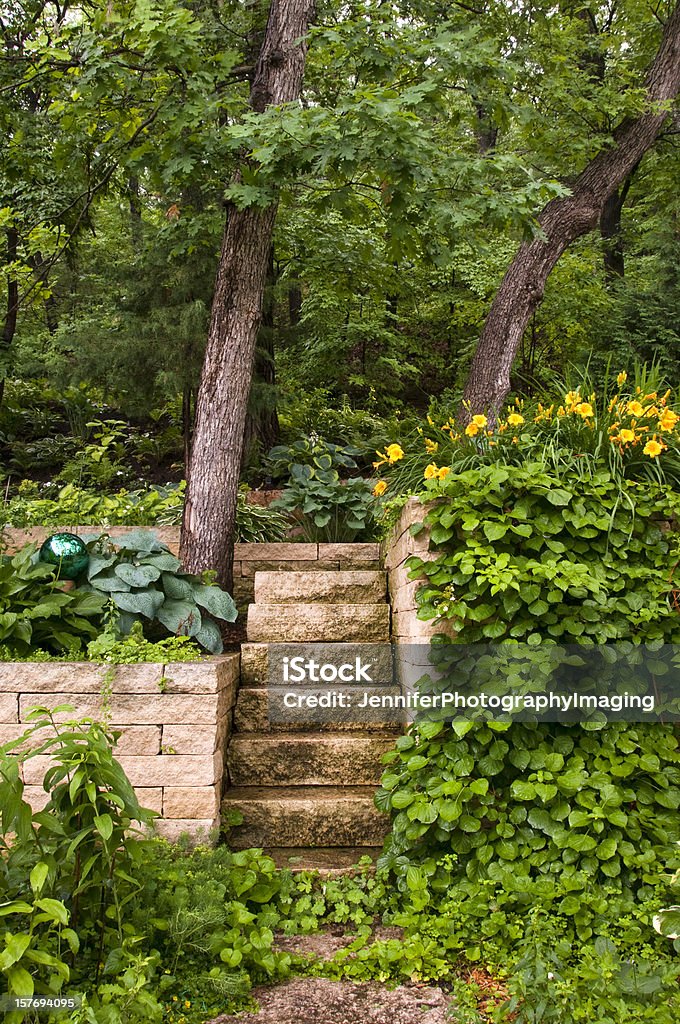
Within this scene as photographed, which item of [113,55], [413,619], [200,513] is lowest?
[413,619]

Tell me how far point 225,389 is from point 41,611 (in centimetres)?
155

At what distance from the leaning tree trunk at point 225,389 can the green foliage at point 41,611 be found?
80 cm

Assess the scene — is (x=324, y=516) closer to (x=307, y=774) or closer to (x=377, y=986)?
(x=307, y=774)

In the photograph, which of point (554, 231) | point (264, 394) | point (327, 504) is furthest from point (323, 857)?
point (554, 231)

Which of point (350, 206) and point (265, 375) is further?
point (265, 375)

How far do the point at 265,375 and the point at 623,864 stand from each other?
4649 mm

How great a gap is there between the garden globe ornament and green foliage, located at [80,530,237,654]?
6cm

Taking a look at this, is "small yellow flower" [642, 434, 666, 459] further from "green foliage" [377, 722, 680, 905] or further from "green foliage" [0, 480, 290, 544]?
"green foliage" [0, 480, 290, 544]

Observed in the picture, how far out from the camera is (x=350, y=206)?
13.1 ft

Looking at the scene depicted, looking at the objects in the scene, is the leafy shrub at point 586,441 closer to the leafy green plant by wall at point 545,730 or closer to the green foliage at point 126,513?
the leafy green plant by wall at point 545,730

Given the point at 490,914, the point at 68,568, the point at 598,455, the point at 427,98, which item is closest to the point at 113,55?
the point at 427,98

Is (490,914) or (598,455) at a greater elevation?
(598,455)

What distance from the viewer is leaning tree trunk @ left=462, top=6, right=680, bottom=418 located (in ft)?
17.5

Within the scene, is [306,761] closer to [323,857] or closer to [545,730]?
[323,857]
